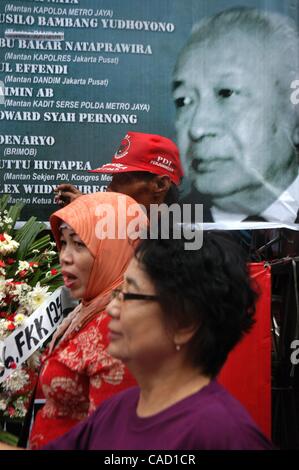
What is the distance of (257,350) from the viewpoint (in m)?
3.43

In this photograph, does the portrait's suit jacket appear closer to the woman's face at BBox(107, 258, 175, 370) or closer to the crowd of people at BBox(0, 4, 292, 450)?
the crowd of people at BBox(0, 4, 292, 450)

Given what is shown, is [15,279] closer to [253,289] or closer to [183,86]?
[183,86]

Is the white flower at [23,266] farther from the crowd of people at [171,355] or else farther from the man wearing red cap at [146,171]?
the crowd of people at [171,355]

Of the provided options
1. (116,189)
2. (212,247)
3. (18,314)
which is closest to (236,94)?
(116,189)

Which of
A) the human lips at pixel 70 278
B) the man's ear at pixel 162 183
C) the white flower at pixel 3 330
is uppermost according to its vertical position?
the man's ear at pixel 162 183

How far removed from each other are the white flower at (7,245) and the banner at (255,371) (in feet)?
3.75

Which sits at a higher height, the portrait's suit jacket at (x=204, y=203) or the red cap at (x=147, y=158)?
the red cap at (x=147, y=158)

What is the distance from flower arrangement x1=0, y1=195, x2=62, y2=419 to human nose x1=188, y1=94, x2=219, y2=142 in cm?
100

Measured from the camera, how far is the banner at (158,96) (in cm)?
396

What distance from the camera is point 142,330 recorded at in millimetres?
1723

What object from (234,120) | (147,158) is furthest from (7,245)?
(234,120)

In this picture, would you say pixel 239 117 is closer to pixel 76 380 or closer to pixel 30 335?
pixel 30 335

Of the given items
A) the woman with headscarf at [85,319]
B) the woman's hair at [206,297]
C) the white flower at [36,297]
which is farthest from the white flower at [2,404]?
the woman's hair at [206,297]

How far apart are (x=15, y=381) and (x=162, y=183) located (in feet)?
3.77
